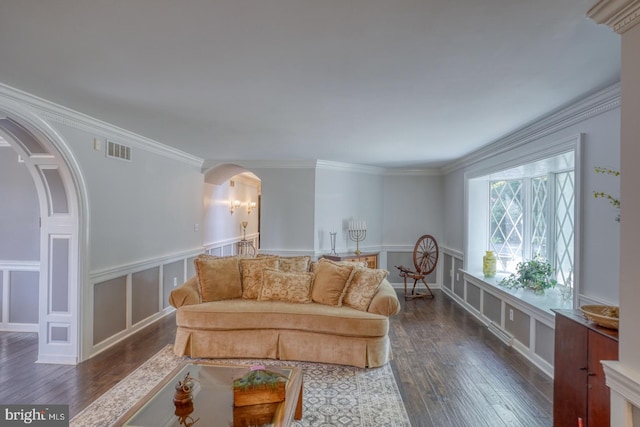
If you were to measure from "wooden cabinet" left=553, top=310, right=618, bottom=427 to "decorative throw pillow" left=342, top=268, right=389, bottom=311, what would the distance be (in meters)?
1.67

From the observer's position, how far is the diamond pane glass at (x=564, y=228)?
3.74 metres

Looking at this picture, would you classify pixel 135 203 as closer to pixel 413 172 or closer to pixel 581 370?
pixel 581 370

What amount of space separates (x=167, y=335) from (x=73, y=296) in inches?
47.4

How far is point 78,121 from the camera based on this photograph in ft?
11.1

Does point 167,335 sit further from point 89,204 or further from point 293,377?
point 293,377

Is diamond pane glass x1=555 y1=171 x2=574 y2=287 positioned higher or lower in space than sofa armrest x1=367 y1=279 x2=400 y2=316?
higher

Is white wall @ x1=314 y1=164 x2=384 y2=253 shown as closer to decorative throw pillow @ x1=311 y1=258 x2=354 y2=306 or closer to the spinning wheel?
the spinning wheel

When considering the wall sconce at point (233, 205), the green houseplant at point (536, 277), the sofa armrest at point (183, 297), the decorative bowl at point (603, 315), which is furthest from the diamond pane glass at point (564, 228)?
the wall sconce at point (233, 205)

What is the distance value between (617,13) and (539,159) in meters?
2.35

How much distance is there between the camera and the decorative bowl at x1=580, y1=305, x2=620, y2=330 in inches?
73.7

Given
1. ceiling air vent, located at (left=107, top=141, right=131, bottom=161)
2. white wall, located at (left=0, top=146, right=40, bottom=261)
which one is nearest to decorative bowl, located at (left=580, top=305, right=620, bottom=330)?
ceiling air vent, located at (left=107, top=141, right=131, bottom=161)

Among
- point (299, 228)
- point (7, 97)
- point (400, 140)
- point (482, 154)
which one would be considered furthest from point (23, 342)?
point (482, 154)

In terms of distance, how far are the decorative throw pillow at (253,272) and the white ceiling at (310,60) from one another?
1.65m

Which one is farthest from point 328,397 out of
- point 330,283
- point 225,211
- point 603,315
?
point 225,211
